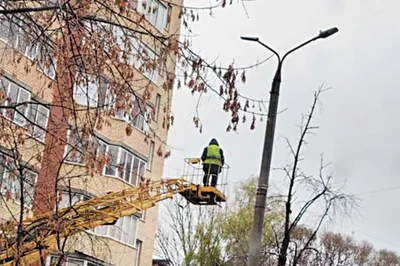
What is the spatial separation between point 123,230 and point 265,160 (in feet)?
59.5

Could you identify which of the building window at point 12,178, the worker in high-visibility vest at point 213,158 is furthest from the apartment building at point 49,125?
the worker in high-visibility vest at point 213,158

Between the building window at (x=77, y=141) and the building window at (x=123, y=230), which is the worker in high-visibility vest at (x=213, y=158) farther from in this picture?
the building window at (x=77, y=141)

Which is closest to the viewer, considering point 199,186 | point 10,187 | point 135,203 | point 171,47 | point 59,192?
point 171,47

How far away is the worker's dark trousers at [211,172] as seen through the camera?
20.4 metres

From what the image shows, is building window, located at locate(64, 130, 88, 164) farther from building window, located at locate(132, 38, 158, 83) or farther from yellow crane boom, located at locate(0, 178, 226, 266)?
yellow crane boom, located at locate(0, 178, 226, 266)

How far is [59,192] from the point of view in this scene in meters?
12.7

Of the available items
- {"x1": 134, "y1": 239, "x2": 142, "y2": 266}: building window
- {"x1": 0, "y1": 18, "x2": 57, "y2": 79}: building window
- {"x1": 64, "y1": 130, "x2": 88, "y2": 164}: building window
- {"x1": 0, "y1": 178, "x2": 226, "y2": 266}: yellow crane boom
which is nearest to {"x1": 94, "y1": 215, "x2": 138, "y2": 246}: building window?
{"x1": 134, "y1": 239, "x2": 142, "y2": 266}: building window

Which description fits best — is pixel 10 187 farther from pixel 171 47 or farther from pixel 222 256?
pixel 222 256

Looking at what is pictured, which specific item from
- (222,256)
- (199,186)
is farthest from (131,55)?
(222,256)

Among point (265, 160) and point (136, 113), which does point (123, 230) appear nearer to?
point (265, 160)

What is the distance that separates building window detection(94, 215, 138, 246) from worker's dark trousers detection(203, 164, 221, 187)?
552 centimetres

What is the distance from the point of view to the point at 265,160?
33.8 feet

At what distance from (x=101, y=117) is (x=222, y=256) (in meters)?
28.1

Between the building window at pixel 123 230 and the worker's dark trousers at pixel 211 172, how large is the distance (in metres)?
5.52
